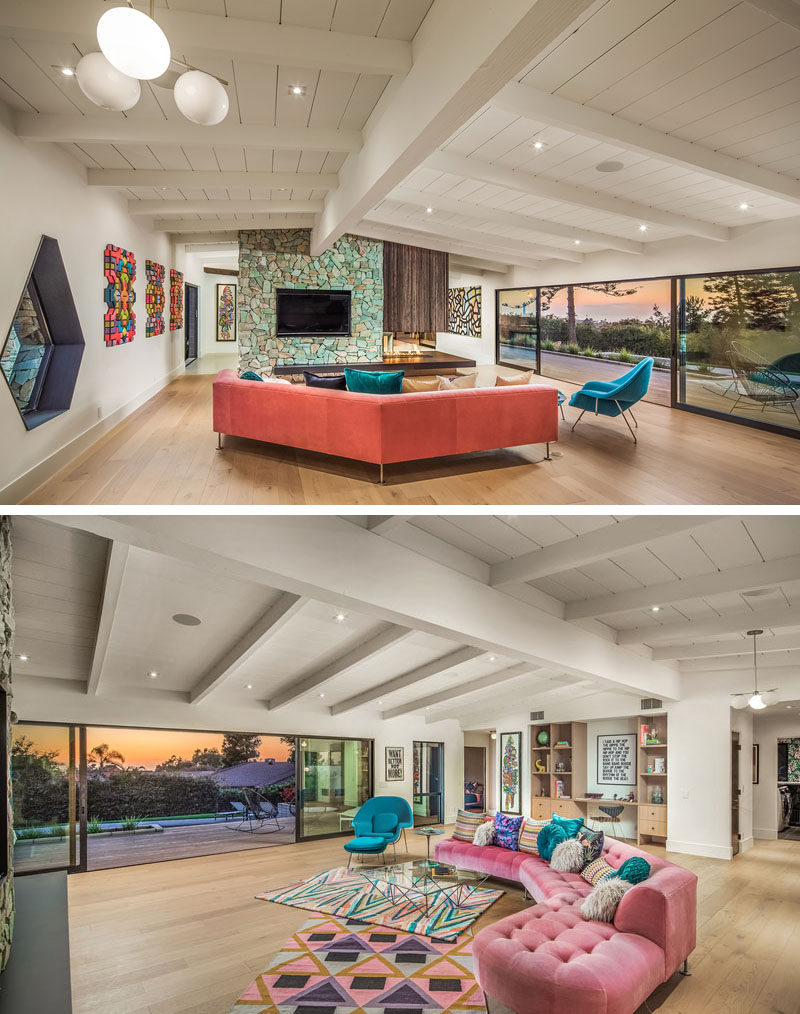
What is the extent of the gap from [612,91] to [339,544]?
2.92 meters

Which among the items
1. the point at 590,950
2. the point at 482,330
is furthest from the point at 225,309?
the point at 590,950

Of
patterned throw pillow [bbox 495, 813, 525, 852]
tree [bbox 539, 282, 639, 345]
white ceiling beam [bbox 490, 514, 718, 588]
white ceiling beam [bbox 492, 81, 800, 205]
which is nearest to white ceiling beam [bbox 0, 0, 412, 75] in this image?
white ceiling beam [bbox 492, 81, 800, 205]

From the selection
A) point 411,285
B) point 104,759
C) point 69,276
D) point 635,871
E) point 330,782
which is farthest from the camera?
point 330,782

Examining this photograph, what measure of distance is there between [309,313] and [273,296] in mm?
569

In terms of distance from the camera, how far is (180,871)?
27.6 ft

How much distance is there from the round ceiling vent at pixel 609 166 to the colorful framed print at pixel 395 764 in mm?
10035

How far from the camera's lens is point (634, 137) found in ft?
14.1

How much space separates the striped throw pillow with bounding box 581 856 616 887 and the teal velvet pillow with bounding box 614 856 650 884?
1.80ft

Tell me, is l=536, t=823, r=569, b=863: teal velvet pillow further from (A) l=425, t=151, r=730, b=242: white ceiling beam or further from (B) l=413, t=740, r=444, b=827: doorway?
(B) l=413, t=740, r=444, b=827: doorway

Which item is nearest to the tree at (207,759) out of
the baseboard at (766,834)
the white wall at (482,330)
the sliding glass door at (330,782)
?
the sliding glass door at (330,782)

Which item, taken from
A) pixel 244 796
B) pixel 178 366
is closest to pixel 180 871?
pixel 244 796

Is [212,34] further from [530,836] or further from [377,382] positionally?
[530,836]

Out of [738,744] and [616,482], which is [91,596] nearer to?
[616,482]

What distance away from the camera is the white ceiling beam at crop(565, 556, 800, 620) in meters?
4.20
